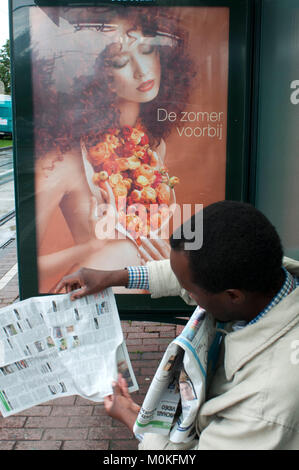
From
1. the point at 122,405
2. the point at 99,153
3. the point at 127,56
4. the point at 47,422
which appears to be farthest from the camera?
the point at 99,153

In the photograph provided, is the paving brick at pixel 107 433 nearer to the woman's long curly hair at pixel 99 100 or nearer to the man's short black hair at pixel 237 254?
the woman's long curly hair at pixel 99 100

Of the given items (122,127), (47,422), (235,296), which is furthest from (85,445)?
(122,127)

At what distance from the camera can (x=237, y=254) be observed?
4.46ft

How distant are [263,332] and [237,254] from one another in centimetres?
23

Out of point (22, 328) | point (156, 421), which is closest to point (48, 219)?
point (22, 328)

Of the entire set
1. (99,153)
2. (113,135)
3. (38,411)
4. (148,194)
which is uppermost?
(113,135)

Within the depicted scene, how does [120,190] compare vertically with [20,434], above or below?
above

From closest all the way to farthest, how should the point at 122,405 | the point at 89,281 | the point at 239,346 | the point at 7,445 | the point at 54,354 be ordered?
the point at 239,346
the point at 122,405
the point at 54,354
the point at 89,281
the point at 7,445

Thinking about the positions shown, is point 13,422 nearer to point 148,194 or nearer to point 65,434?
point 65,434

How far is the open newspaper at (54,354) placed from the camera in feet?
6.36

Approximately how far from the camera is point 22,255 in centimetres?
375

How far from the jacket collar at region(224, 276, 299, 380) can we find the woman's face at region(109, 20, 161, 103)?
7.96 feet

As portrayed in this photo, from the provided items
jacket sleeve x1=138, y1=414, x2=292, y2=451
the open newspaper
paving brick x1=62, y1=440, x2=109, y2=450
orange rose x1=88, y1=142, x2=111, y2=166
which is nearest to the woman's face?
orange rose x1=88, y1=142, x2=111, y2=166

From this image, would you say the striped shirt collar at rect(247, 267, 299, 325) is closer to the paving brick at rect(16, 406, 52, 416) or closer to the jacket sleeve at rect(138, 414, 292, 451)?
the jacket sleeve at rect(138, 414, 292, 451)
